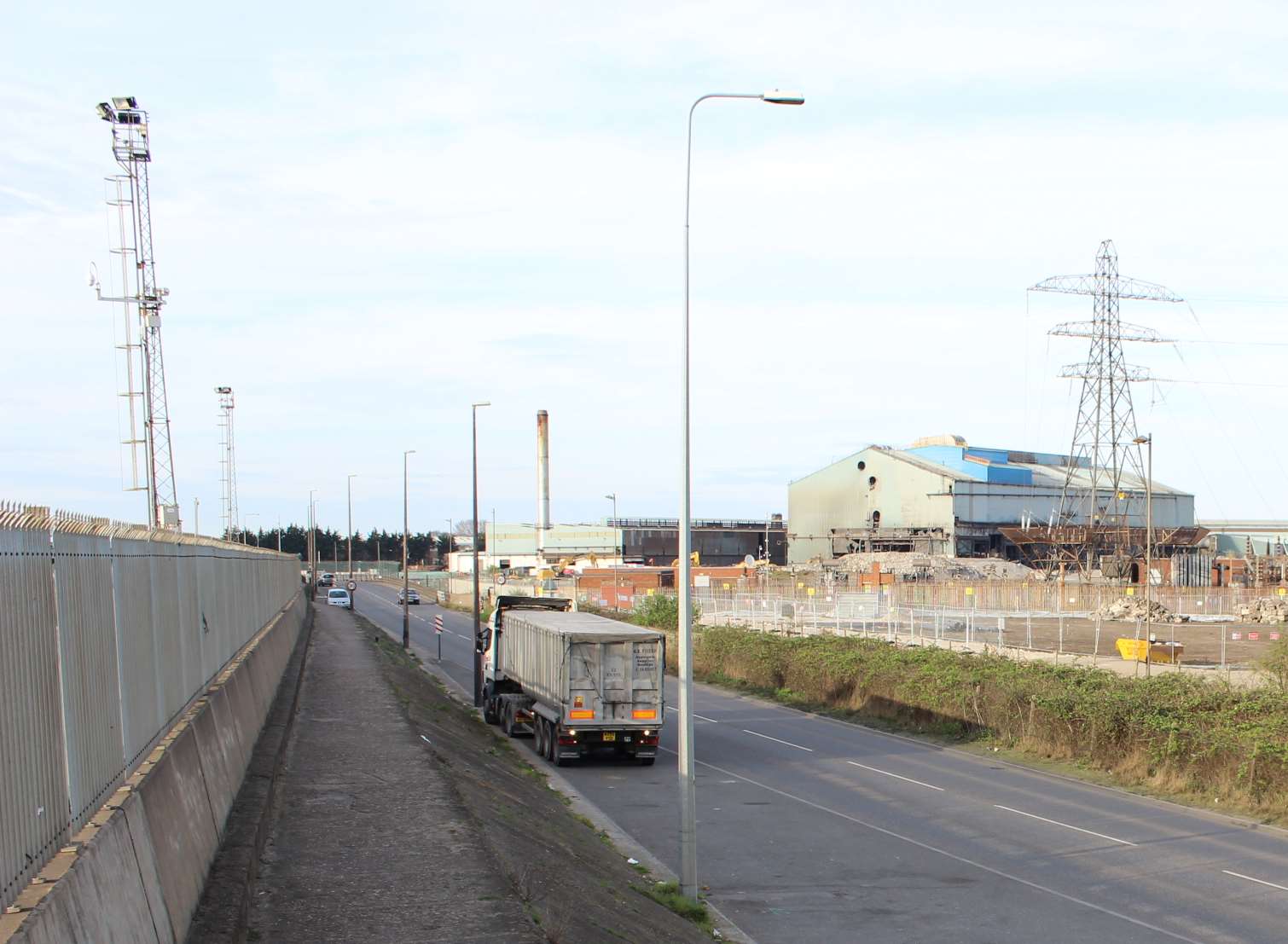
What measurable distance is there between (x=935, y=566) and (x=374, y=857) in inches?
3281

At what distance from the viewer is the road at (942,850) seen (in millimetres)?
14258

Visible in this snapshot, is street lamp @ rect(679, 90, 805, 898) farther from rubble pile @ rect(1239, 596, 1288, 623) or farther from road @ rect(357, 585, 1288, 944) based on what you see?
rubble pile @ rect(1239, 596, 1288, 623)

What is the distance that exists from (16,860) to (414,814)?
9392 millimetres

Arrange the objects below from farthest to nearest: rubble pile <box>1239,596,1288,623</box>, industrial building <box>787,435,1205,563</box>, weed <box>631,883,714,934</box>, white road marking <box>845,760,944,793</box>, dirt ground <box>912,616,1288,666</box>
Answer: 1. industrial building <box>787,435,1205,563</box>
2. rubble pile <box>1239,596,1288,623</box>
3. dirt ground <box>912,616,1288,666</box>
4. white road marking <box>845,760,944,793</box>
5. weed <box>631,883,714,934</box>

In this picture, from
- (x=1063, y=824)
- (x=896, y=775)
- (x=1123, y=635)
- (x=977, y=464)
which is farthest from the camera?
(x=977, y=464)

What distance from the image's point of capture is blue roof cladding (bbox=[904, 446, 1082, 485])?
357ft

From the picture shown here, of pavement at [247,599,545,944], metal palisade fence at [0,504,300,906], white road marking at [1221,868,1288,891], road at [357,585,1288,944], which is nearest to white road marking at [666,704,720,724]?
road at [357,585,1288,944]

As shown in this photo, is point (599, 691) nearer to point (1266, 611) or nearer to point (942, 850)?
point (942, 850)

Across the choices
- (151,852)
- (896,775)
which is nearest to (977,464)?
(896,775)

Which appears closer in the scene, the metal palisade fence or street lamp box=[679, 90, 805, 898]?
the metal palisade fence

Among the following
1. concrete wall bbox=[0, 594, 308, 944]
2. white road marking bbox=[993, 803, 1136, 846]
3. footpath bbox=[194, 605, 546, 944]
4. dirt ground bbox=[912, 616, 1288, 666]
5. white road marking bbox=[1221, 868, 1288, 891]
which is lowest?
dirt ground bbox=[912, 616, 1288, 666]

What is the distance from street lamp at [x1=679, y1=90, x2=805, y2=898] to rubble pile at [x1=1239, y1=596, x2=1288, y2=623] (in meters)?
53.7

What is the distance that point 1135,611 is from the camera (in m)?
63.8

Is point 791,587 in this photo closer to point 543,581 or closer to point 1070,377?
point 543,581
